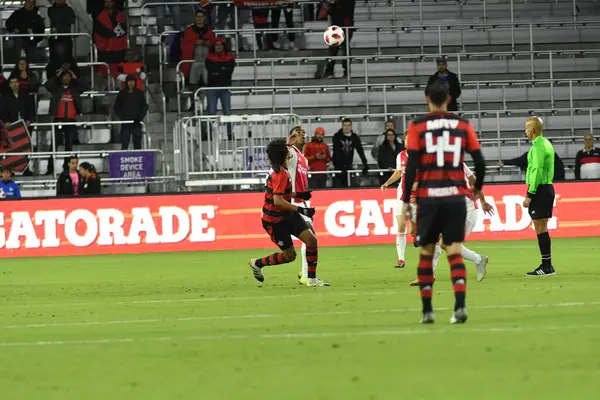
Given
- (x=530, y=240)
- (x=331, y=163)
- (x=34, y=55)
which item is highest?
(x=34, y=55)

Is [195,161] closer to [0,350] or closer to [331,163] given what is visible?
[331,163]

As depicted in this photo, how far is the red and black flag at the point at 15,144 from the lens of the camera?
2886 cm

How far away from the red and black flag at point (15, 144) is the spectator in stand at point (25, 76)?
3.76ft

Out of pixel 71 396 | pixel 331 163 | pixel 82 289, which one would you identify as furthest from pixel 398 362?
pixel 331 163

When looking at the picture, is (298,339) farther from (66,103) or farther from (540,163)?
(66,103)

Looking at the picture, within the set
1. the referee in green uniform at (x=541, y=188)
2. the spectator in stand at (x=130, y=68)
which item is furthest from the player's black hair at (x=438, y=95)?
the spectator in stand at (x=130, y=68)

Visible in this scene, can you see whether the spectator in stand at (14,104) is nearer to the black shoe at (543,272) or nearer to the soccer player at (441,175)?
the black shoe at (543,272)

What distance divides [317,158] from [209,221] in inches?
116

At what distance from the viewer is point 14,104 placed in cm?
2956

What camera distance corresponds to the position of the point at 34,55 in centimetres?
3350

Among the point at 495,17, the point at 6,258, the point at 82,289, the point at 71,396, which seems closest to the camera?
the point at 71,396

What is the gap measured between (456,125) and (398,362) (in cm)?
271

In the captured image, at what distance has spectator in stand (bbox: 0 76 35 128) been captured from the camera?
29.5 m

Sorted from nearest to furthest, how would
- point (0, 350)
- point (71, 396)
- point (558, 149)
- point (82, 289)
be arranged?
point (71, 396) < point (0, 350) < point (82, 289) < point (558, 149)
